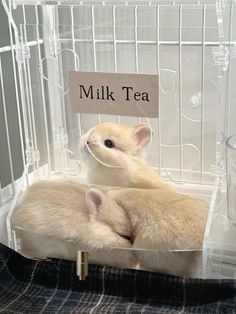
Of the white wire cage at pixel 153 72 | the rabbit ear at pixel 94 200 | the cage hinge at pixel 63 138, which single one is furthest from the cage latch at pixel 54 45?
the rabbit ear at pixel 94 200

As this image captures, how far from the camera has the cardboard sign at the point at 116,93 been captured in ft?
2.14

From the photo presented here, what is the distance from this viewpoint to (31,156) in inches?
31.5

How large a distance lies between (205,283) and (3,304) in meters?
0.23

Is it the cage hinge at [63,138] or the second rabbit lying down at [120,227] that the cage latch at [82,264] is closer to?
the second rabbit lying down at [120,227]

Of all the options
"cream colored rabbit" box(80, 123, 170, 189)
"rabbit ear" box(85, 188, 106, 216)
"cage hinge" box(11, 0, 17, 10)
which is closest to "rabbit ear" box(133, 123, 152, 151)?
"cream colored rabbit" box(80, 123, 170, 189)

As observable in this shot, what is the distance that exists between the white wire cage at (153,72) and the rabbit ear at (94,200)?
4.7 inches

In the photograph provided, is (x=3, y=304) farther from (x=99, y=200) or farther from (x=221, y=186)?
(x=221, y=186)

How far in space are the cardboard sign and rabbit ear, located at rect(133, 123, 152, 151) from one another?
3 centimetres

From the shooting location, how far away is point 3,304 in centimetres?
60

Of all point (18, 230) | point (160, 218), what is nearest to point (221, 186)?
point (160, 218)

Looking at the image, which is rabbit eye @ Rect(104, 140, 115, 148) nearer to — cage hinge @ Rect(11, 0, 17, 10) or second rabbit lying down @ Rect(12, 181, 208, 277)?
second rabbit lying down @ Rect(12, 181, 208, 277)

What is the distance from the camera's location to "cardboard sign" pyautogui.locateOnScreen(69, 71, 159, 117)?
651mm

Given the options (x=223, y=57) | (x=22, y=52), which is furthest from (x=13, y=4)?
(x=223, y=57)

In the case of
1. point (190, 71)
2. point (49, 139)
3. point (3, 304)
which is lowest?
point (3, 304)
